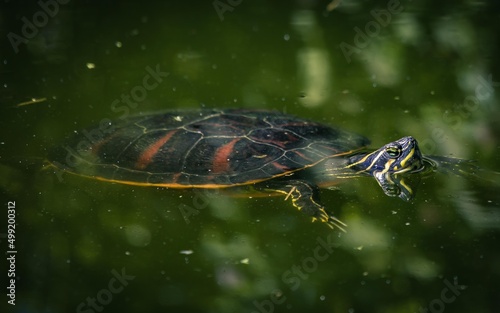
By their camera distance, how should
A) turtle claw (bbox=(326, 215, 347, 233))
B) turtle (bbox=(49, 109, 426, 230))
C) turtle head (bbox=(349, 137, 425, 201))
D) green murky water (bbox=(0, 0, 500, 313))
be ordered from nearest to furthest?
1. green murky water (bbox=(0, 0, 500, 313))
2. turtle claw (bbox=(326, 215, 347, 233))
3. turtle (bbox=(49, 109, 426, 230))
4. turtle head (bbox=(349, 137, 425, 201))

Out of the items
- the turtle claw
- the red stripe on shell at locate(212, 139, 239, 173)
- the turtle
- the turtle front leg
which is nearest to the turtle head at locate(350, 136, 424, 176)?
the turtle

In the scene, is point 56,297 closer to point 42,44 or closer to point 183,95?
point 183,95

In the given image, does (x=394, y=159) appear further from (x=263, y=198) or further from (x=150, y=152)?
(x=150, y=152)

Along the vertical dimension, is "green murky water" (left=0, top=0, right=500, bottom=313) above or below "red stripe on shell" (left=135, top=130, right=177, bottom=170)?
below

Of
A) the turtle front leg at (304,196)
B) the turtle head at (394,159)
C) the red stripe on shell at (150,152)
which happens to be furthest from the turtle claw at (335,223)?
the red stripe on shell at (150,152)

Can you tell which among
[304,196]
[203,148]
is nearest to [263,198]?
Result: [304,196]

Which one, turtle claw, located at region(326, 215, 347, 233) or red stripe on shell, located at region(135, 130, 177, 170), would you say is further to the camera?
red stripe on shell, located at region(135, 130, 177, 170)

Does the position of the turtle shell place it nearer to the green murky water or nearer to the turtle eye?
the green murky water
